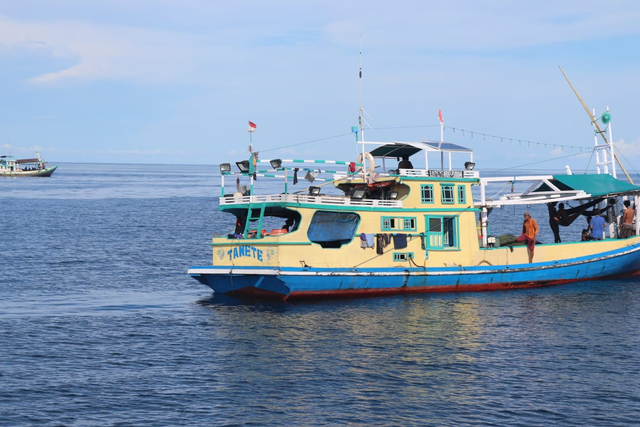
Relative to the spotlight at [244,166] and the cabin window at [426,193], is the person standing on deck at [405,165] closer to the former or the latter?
the cabin window at [426,193]

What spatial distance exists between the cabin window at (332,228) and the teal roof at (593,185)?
444 inches

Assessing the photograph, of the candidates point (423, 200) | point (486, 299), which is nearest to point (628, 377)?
point (486, 299)

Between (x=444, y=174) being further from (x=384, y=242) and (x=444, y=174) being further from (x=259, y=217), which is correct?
(x=259, y=217)

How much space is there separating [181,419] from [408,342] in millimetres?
8797

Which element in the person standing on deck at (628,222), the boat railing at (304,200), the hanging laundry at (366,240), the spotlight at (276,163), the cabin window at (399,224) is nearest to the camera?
the boat railing at (304,200)

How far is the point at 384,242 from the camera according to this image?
30.7 metres

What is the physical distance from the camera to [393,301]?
29891mm

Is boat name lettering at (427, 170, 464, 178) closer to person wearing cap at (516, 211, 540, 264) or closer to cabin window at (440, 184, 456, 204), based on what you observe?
cabin window at (440, 184, 456, 204)

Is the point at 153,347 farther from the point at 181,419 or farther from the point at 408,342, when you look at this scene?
the point at 408,342

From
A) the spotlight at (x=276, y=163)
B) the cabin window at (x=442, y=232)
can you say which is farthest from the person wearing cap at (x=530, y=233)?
the spotlight at (x=276, y=163)

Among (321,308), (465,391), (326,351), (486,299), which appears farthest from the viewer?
(486,299)

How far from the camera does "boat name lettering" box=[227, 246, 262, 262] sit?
2895 centimetres

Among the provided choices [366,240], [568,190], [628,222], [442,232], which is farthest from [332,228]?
[628,222]

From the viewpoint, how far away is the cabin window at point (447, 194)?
105ft
